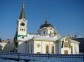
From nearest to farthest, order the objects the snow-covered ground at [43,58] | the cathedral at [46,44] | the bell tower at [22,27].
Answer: the snow-covered ground at [43,58] < the cathedral at [46,44] < the bell tower at [22,27]

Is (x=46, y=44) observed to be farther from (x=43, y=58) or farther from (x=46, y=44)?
(x=43, y=58)

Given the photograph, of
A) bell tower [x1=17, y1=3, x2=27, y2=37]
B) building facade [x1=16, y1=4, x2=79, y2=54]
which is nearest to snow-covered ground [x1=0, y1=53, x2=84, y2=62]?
building facade [x1=16, y1=4, x2=79, y2=54]

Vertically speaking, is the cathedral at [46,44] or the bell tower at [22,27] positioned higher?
the bell tower at [22,27]

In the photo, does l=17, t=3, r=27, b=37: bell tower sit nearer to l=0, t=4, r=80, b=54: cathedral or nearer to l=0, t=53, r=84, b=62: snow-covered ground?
l=0, t=4, r=80, b=54: cathedral

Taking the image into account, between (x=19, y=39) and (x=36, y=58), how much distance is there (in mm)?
25096

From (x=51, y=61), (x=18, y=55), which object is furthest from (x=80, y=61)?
(x=18, y=55)

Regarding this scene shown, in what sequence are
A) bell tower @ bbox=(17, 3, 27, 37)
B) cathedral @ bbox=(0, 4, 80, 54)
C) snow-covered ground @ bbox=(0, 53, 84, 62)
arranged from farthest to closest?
bell tower @ bbox=(17, 3, 27, 37) → cathedral @ bbox=(0, 4, 80, 54) → snow-covered ground @ bbox=(0, 53, 84, 62)

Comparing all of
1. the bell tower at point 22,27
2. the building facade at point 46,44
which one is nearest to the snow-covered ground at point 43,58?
the building facade at point 46,44

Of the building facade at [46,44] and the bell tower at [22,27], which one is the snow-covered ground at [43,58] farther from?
the bell tower at [22,27]

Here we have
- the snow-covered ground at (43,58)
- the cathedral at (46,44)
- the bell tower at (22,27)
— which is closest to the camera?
the snow-covered ground at (43,58)

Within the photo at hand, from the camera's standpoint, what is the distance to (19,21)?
5675 centimetres

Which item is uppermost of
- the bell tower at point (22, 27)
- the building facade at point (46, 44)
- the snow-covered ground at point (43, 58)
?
the bell tower at point (22, 27)

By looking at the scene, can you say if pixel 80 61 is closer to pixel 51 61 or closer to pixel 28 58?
pixel 51 61

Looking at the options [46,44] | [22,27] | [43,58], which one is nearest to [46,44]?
[46,44]
